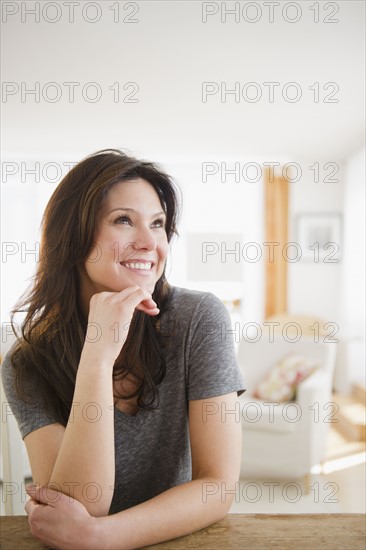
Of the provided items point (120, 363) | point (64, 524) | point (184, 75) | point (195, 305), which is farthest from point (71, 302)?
point (184, 75)

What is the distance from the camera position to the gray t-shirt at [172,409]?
0.98 meters

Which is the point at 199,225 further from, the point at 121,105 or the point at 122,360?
the point at 122,360

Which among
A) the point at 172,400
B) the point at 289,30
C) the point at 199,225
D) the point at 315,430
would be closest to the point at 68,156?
the point at 199,225

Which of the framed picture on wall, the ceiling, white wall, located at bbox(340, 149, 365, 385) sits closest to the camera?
the ceiling

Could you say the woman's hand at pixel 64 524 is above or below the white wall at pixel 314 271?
below

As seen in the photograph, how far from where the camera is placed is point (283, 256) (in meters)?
4.96

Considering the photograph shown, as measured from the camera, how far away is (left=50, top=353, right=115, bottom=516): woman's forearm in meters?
0.82

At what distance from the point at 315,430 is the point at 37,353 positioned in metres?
1.94

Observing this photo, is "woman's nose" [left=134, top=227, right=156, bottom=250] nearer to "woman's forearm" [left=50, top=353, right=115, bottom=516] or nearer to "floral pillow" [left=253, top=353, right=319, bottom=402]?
"woman's forearm" [left=50, top=353, right=115, bottom=516]

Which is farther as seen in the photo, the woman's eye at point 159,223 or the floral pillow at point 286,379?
the floral pillow at point 286,379

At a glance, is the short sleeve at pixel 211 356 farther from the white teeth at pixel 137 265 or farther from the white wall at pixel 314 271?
the white wall at pixel 314 271

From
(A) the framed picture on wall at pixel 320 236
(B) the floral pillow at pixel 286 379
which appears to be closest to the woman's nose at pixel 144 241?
(B) the floral pillow at pixel 286 379

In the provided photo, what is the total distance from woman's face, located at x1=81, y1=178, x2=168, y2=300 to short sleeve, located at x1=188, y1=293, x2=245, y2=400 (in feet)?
0.43

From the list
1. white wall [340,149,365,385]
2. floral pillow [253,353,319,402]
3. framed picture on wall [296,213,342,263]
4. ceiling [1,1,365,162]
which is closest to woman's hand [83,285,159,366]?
ceiling [1,1,365,162]
